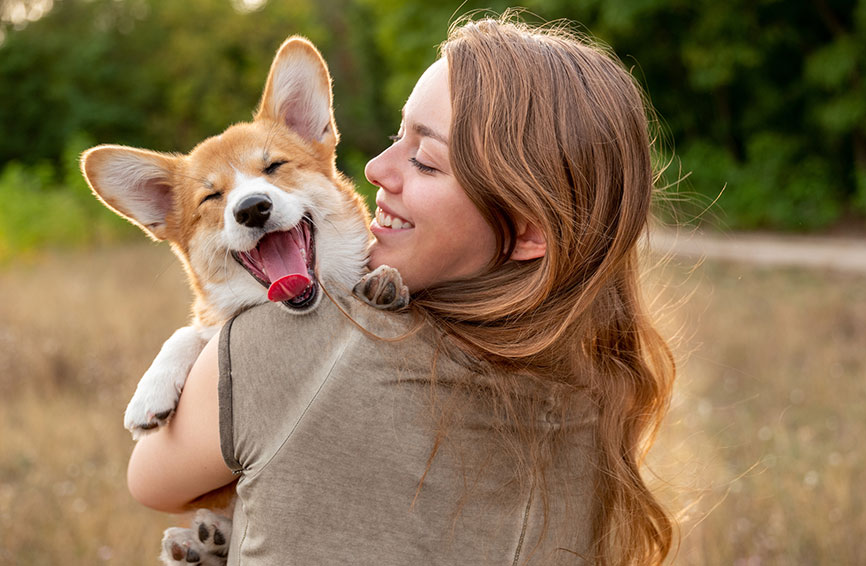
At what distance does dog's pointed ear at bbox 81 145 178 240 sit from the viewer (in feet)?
7.72

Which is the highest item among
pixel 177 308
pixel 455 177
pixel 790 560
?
pixel 455 177

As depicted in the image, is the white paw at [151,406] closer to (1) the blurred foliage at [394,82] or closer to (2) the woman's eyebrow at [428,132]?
(2) the woman's eyebrow at [428,132]

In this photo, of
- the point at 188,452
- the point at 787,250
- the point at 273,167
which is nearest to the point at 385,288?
the point at 188,452

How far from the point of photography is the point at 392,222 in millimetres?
2045

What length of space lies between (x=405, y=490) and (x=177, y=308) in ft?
23.4

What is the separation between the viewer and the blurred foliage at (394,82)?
15508 millimetres

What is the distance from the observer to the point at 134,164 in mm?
2434

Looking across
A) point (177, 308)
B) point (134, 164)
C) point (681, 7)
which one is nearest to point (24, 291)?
point (177, 308)

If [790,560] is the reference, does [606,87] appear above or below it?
above

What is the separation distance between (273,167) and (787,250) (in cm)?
1274

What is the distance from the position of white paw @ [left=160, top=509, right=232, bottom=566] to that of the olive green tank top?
0.48m

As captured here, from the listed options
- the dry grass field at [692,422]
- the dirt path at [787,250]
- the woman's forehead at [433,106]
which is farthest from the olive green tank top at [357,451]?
the dirt path at [787,250]

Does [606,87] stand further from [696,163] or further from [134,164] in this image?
[696,163]

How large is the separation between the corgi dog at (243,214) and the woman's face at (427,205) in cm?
8
